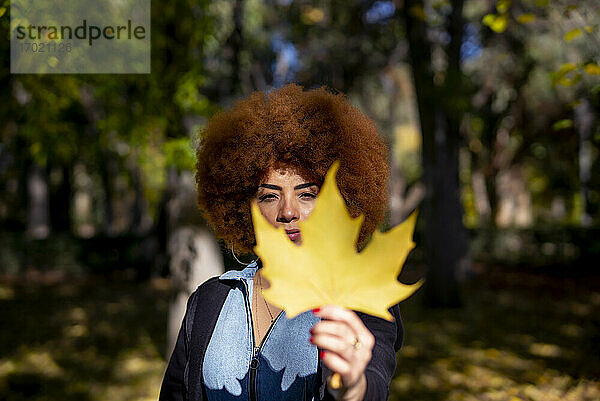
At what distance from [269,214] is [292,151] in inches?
8.9

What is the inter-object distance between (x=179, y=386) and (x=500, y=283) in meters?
13.9

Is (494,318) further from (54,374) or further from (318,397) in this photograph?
(318,397)

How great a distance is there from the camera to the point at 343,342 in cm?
115

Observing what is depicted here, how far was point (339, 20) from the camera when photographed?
1327 centimetres

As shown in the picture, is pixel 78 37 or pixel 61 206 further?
pixel 61 206

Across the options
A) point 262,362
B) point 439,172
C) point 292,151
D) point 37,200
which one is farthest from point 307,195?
point 37,200

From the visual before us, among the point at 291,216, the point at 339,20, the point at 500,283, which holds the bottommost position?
the point at 500,283

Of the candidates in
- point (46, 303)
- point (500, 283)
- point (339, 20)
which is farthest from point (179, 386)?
point (500, 283)

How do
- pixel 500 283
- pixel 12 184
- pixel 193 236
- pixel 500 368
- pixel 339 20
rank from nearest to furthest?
1. pixel 193 236
2. pixel 500 368
3. pixel 339 20
4. pixel 500 283
5. pixel 12 184

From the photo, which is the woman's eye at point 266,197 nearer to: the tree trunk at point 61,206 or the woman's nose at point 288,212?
the woman's nose at point 288,212

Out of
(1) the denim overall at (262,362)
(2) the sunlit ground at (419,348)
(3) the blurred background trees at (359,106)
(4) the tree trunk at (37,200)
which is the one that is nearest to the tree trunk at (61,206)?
(3) the blurred background trees at (359,106)

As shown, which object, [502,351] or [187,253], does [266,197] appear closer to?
[187,253]

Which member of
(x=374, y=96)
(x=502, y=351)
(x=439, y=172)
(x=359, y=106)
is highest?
(x=374, y=96)

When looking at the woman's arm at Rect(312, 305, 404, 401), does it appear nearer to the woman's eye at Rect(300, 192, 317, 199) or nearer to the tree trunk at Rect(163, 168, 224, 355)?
the woman's eye at Rect(300, 192, 317, 199)
